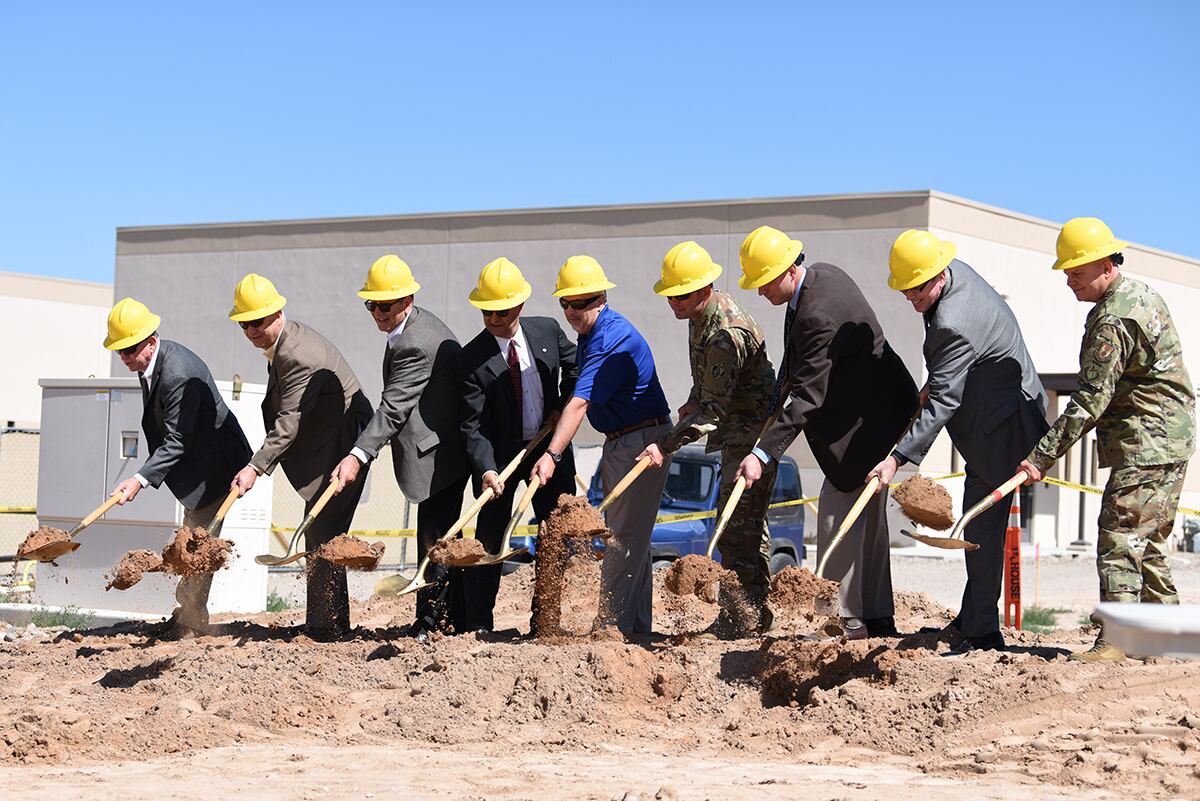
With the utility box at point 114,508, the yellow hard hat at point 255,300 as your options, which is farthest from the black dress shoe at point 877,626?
the utility box at point 114,508

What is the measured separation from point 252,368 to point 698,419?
28134 mm

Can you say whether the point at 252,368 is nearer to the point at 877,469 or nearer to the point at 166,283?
the point at 166,283

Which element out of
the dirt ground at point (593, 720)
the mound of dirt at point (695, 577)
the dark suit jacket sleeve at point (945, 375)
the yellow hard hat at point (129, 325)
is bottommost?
the dirt ground at point (593, 720)

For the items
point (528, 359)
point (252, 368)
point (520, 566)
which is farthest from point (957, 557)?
point (528, 359)

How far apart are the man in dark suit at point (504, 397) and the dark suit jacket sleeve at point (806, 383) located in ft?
4.83

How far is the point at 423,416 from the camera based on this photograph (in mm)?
8609

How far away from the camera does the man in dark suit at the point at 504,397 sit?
8.43m

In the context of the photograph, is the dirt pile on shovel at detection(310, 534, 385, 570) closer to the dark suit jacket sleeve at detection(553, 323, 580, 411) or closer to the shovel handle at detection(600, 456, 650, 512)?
the shovel handle at detection(600, 456, 650, 512)

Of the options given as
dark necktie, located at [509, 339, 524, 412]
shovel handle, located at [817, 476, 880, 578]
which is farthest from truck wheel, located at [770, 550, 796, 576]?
shovel handle, located at [817, 476, 880, 578]

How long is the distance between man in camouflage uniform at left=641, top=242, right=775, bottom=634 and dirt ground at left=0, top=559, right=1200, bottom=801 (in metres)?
0.48

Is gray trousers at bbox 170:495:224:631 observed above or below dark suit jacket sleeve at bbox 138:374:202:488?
below

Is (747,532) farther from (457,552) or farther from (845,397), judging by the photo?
(457,552)

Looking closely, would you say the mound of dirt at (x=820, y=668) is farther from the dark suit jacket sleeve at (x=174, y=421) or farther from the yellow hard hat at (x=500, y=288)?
the dark suit jacket sleeve at (x=174, y=421)

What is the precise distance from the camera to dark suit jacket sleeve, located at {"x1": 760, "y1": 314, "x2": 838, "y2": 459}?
7.54m
